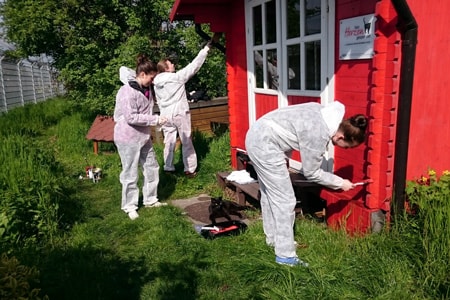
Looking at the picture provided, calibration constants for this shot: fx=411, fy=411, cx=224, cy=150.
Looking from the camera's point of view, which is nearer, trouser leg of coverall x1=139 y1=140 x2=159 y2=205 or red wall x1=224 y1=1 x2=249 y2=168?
trouser leg of coverall x1=139 y1=140 x2=159 y2=205

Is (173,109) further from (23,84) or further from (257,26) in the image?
(23,84)

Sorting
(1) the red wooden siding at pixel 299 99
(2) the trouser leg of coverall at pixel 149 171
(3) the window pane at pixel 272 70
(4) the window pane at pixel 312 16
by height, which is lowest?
(2) the trouser leg of coverall at pixel 149 171

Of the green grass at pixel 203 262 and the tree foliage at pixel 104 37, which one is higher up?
the tree foliage at pixel 104 37

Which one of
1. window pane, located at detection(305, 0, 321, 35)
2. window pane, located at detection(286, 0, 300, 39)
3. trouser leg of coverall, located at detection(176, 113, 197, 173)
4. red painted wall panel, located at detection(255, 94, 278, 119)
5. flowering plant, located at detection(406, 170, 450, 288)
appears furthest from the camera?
trouser leg of coverall, located at detection(176, 113, 197, 173)

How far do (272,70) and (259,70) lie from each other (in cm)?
42

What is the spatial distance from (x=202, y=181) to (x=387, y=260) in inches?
153

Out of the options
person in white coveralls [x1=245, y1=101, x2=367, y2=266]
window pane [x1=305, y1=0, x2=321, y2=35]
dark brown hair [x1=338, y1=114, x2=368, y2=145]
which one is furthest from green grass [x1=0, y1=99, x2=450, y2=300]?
window pane [x1=305, y1=0, x2=321, y2=35]

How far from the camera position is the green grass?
10.5 ft

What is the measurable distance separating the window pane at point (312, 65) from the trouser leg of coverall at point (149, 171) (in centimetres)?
215

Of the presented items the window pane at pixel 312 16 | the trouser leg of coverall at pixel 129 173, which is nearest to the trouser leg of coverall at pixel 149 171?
the trouser leg of coverall at pixel 129 173

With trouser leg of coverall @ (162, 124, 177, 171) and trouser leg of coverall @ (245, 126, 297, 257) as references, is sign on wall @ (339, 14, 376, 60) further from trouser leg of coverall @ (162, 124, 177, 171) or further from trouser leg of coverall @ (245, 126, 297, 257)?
trouser leg of coverall @ (162, 124, 177, 171)

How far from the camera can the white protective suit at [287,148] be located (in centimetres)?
329

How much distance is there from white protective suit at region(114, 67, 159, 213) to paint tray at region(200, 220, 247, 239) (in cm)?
117

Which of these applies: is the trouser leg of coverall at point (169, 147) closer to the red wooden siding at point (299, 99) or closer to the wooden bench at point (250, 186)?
the wooden bench at point (250, 186)
